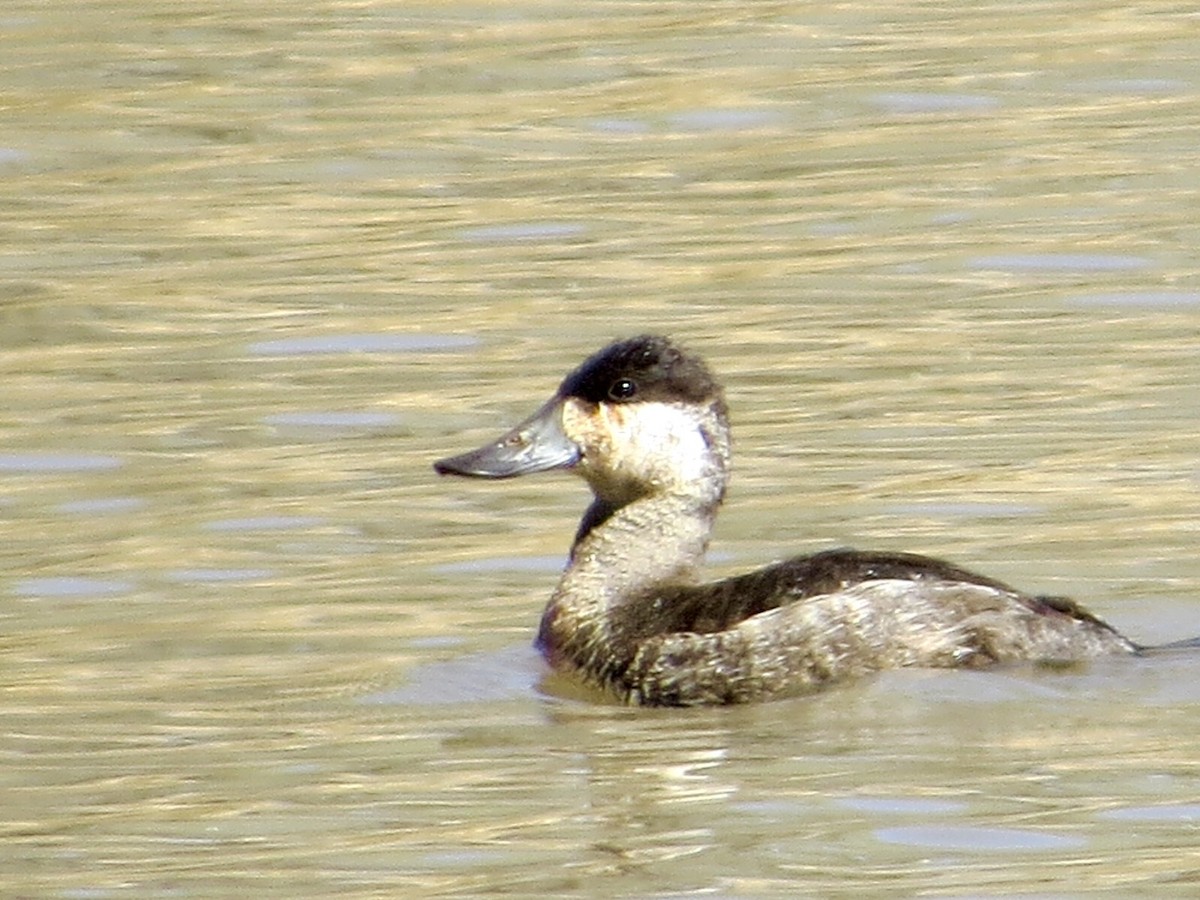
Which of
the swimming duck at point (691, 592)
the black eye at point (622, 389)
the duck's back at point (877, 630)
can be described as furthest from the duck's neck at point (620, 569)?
the duck's back at point (877, 630)

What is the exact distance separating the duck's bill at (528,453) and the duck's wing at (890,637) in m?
0.97

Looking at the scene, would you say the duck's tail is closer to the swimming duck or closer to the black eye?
the swimming duck

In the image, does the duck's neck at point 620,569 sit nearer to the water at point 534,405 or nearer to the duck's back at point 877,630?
the water at point 534,405

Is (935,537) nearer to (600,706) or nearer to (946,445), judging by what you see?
(946,445)

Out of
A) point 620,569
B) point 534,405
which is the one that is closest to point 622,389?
point 620,569

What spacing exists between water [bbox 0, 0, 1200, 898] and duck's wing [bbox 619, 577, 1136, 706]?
0.08 metres

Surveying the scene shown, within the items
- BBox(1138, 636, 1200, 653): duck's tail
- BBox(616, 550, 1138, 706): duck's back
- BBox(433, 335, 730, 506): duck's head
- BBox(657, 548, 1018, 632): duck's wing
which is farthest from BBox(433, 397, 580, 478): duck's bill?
BBox(1138, 636, 1200, 653): duck's tail

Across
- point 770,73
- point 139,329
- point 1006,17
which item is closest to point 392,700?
point 139,329

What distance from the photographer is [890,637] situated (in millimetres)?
8180

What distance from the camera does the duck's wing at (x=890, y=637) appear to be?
26.7ft

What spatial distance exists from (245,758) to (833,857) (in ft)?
5.09

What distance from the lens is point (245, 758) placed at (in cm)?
768

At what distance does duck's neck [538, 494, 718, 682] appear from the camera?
8.69 metres

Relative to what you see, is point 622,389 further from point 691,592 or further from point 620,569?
point 691,592
